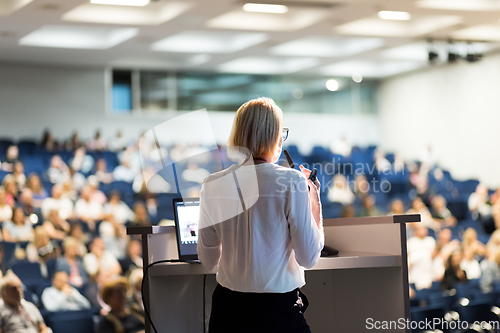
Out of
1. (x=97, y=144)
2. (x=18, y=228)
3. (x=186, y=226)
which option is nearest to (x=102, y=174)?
(x=97, y=144)

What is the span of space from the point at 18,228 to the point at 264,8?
3.88m

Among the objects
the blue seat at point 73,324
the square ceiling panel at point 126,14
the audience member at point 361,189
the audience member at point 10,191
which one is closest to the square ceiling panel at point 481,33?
the audience member at point 361,189

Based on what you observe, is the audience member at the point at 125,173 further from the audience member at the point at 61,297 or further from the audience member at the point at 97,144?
the audience member at the point at 61,297

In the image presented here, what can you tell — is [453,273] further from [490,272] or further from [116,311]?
[116,311]

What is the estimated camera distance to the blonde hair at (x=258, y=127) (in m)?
1.51

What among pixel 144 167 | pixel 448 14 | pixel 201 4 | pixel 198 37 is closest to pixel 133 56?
pixel 198 37

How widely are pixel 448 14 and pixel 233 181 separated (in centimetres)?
684

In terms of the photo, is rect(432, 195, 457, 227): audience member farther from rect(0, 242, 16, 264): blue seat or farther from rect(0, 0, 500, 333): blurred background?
rect(0, 242, 16, 264): blue seat

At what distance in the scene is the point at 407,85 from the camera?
1155 centimetres

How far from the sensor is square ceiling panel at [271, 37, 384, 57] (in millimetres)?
8992

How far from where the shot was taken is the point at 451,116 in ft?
34.8

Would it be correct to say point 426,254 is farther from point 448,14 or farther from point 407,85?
point 407,85


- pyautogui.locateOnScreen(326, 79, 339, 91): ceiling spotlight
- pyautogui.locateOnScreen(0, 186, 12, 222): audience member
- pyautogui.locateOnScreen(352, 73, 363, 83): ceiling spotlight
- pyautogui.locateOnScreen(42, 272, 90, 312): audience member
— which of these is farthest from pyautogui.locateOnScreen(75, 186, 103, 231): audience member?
pyautogui.locateOnScreen(352, 73, 363, 83): ceiling spotlight

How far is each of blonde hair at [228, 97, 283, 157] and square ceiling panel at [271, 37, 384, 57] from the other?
7.51 m
